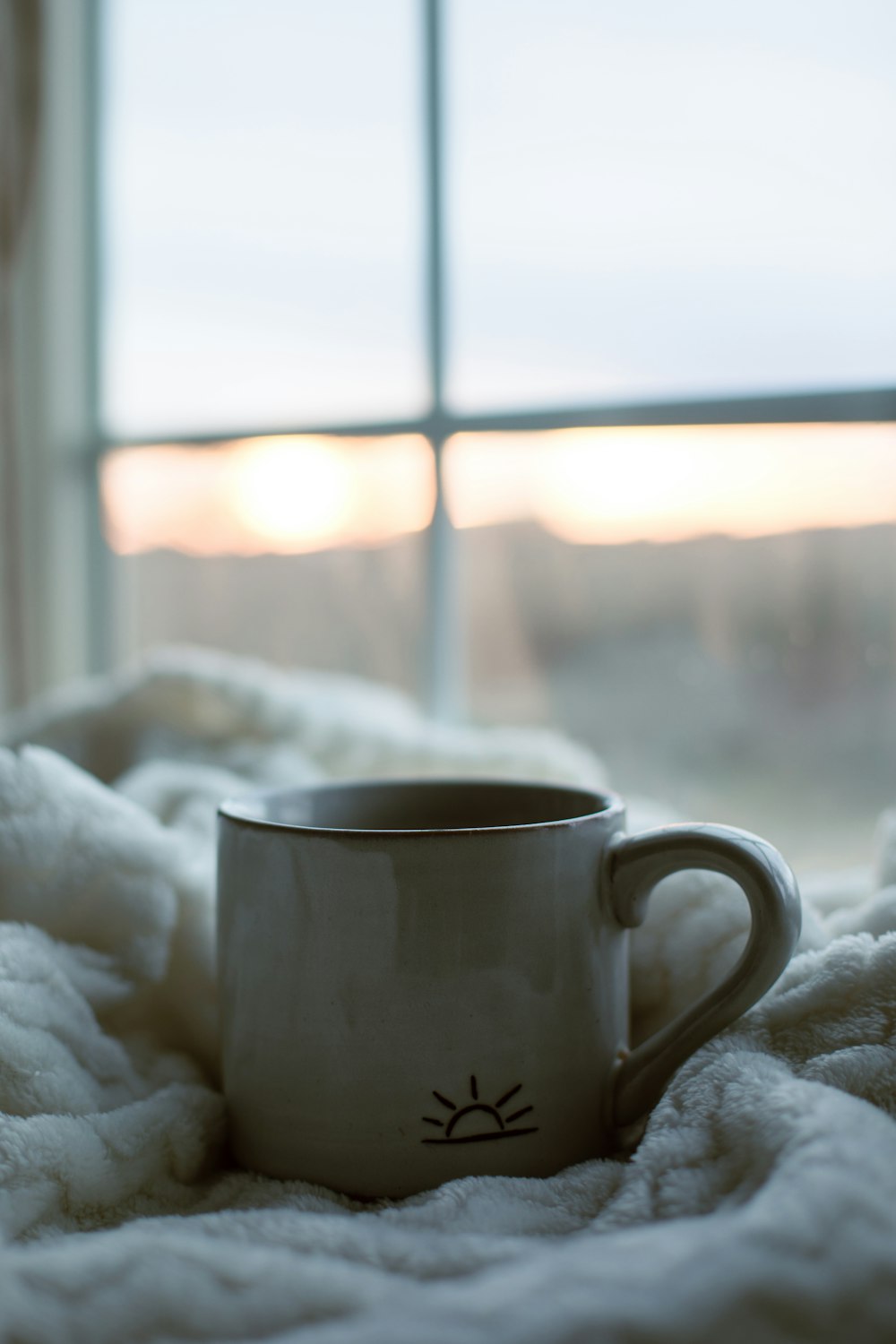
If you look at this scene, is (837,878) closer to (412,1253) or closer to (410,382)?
(412,1253)

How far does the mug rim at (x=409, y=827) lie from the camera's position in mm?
363

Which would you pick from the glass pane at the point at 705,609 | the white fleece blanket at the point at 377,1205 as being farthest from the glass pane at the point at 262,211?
the white fleece blanket at the point at 377,1205

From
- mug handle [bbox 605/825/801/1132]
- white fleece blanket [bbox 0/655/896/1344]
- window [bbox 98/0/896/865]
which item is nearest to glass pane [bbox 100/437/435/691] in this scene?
window [bbox 98/0/896/865]

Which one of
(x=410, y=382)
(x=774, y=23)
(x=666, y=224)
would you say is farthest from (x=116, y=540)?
(x=774, y=23)

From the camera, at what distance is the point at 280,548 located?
89 cm

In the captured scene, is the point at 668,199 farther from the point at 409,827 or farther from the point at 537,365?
the point at 409,827

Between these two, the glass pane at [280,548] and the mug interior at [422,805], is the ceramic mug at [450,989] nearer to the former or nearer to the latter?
the mug interior at [422,805]

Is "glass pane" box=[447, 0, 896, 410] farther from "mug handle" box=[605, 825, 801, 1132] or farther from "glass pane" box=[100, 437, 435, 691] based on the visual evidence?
"mug handle" box=[605, 825, 801, 1132]

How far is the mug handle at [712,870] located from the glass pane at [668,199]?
1.32ft

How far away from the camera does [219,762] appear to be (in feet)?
2.18

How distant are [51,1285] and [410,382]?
0.66 m

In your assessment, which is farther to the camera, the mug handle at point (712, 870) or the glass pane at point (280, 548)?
the glass pane at point (280, 548)

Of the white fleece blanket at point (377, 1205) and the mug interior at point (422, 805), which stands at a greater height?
the mug interior at point (422, 805)

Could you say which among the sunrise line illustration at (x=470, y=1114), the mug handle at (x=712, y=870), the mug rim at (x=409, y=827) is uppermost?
the mug rim at (x=409, y=827)
